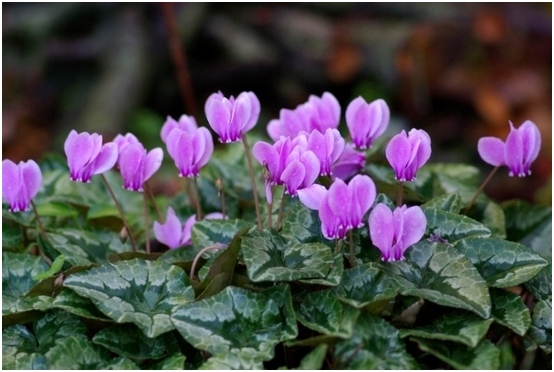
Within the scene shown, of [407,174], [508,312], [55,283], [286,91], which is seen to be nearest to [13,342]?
[55,283]

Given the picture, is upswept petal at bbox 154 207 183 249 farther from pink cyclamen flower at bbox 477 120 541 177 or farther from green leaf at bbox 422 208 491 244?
pink cyclamen flower at bbox 477 120 541 177

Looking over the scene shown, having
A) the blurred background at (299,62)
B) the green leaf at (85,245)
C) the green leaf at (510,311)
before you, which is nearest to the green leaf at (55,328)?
the green leaf at (85,245)

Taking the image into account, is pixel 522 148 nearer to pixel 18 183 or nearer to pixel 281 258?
pixel 281 258

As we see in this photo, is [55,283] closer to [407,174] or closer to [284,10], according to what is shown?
[407,174]

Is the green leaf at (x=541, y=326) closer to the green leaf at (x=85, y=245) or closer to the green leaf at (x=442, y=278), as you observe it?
the green leaf at (x=442, y=278)

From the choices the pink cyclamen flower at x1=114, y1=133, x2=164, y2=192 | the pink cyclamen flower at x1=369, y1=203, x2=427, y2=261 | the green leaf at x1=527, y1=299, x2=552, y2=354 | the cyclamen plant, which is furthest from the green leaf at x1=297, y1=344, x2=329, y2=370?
the pink cyclamen flower at x1=114, y1=133, x2=164, y2=192

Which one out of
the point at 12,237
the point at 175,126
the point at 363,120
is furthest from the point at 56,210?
the point at 363,120

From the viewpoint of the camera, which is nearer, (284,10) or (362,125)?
(362,125)
